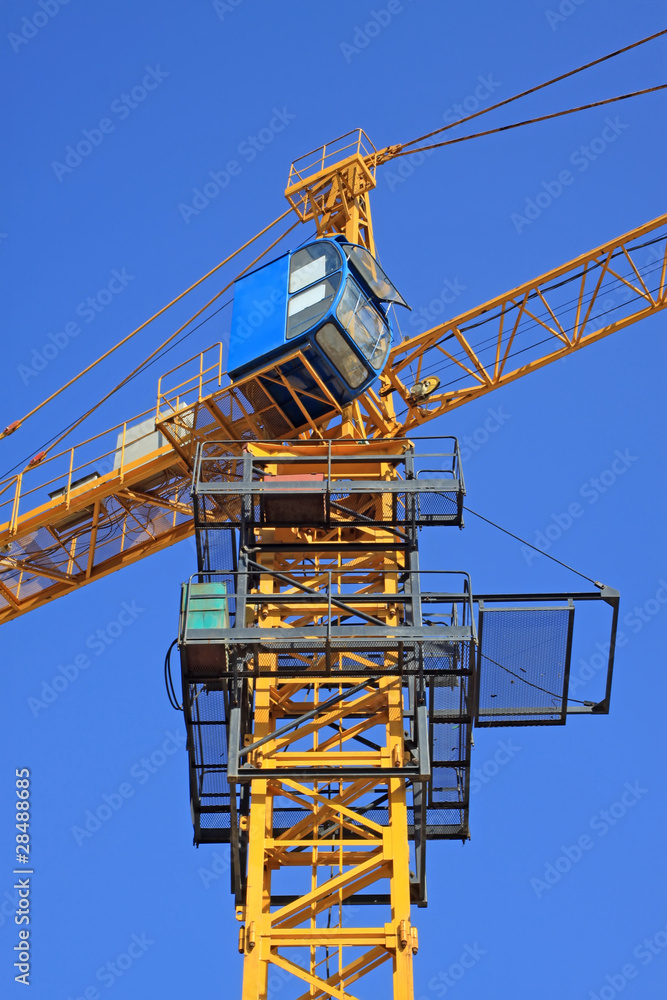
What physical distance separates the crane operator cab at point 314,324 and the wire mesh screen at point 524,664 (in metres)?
5.40

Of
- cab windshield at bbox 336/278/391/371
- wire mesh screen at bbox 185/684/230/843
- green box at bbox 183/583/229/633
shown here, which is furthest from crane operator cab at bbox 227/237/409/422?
wire mesh screen at bbox 185/684/230/843

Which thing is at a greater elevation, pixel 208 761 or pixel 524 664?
pixel 524 664

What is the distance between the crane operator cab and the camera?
2445cm

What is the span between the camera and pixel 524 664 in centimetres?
2202

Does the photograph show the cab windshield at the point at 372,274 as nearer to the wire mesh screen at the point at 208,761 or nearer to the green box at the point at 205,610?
the green box at the point at 205,610

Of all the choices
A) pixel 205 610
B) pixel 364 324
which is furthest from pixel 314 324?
pixel 205 610

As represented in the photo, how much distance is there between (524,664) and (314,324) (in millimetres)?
6565

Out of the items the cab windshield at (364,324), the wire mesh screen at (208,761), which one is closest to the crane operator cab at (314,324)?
the cab windshield at (364,324)

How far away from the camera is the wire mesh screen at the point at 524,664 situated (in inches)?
855

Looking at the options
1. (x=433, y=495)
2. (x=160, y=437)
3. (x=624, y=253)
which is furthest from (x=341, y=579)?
(x=624, y=253)

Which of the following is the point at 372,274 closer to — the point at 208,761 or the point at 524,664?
the point at 524,664

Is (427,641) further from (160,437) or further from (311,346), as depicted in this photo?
(160,437)

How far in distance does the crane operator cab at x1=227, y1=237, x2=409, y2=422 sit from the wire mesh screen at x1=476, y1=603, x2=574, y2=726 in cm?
540

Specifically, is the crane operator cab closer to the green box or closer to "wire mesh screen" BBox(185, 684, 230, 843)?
the green box
